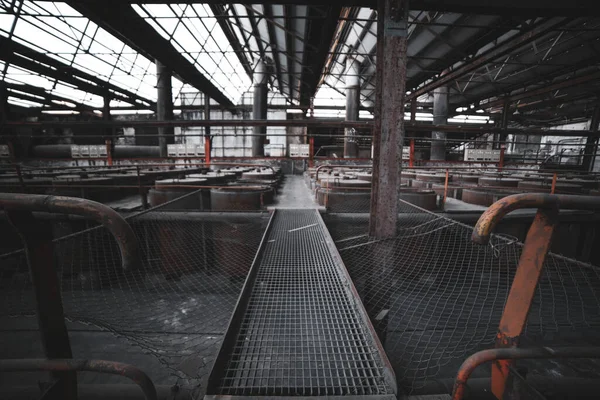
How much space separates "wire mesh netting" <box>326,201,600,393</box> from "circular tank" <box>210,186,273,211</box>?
156 cm

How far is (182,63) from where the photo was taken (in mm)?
11617

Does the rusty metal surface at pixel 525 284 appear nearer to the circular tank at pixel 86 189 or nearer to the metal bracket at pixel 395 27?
the metal bracket at pixel 395 27

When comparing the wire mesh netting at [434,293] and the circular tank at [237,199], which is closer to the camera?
the wire mesh netting at [434,293]

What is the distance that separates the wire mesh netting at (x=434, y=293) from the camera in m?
2.70

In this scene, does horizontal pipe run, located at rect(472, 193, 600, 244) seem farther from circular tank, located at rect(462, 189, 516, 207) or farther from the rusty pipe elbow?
circular tank, located at rect(462, 189, 516, 207)

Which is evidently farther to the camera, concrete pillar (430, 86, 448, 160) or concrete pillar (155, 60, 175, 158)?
concrete pillar (430, 86, 448, 160)

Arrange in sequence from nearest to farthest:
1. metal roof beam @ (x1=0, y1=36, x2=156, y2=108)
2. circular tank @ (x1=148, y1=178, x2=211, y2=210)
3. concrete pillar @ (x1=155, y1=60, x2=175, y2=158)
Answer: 1. circular tank @ (x1=148, y1=178, x2=211, y2=210)
2. metal roof beam @ (x1=0, y1=36, x2=156, y2=108)
3. concrete pillar @ (x1=155, y1=60, x2=175, y2=158)

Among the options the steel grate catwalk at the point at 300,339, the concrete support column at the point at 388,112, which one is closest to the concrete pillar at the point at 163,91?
the concrete support column at the point at 388,112

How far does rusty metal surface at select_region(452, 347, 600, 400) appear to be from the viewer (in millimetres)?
935

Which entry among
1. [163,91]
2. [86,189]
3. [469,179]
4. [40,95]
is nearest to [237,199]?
[86,189]

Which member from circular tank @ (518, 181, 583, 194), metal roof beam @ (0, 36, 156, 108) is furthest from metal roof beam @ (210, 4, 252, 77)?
circular tank @ (518, 181, 583, 194)

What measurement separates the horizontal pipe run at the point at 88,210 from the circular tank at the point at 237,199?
4091mm

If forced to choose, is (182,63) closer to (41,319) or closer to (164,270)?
(164,270)

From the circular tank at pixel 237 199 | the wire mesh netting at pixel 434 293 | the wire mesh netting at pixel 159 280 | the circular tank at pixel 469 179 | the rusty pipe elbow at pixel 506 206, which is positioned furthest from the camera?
the circular tank at pixel 469 179
